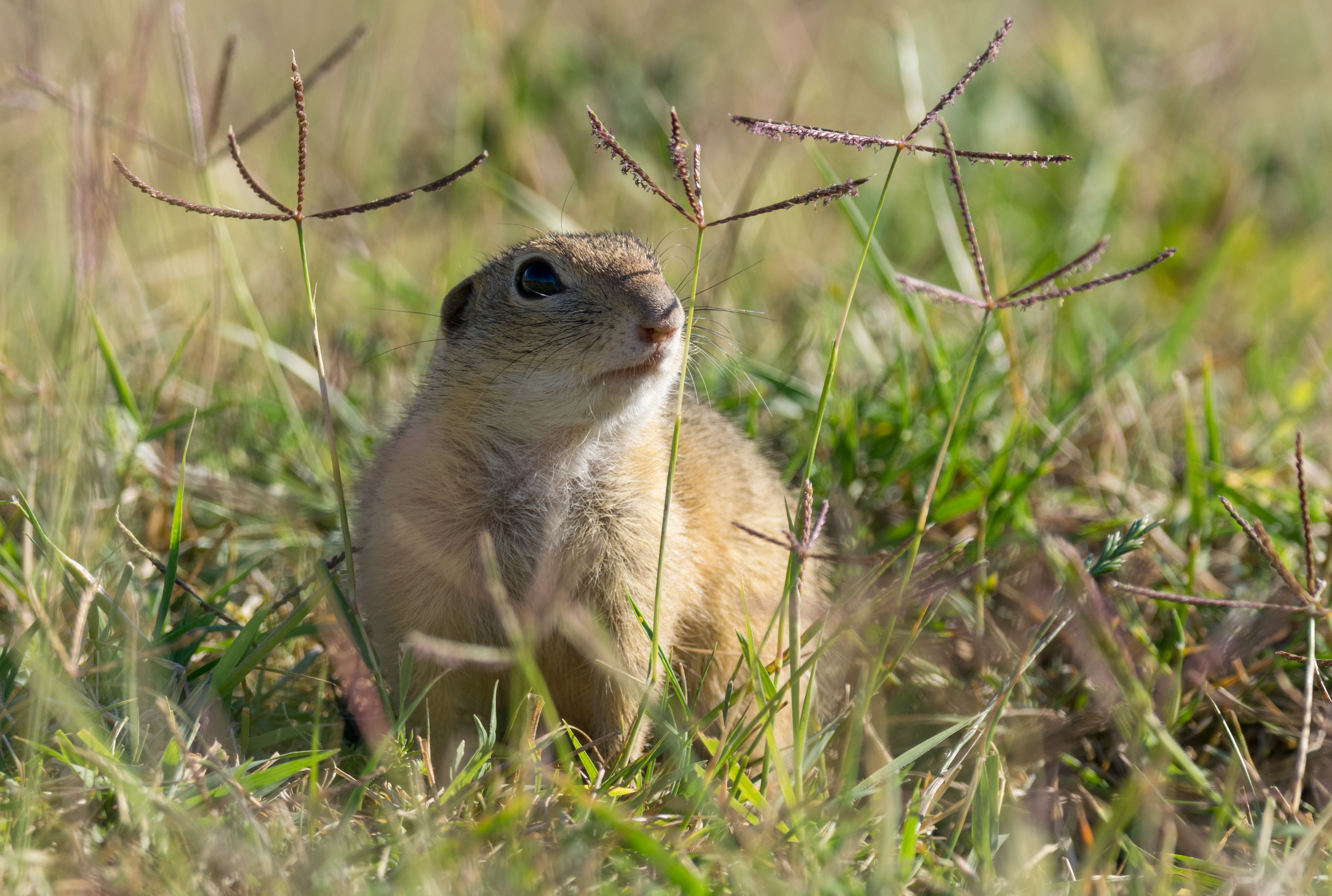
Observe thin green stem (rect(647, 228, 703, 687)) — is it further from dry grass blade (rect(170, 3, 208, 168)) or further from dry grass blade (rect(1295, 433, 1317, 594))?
dry grass blade (rect(170, 3, 208, 168))

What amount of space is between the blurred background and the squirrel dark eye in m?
0.64

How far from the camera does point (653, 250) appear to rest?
357 cm

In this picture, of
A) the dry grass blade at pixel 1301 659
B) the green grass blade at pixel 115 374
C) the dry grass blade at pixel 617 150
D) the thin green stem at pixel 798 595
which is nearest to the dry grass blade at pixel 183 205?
the dry grass blade at pixel 617 150

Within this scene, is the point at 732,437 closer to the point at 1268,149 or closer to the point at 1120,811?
the point at 1120,811

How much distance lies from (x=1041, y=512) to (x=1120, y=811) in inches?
75.6

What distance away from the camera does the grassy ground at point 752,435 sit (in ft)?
7.81

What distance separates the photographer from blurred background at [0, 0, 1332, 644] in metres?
4.03

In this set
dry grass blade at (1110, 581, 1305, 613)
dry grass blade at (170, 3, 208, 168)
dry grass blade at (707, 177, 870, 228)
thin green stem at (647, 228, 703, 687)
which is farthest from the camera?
dry grass blade at (170, 3, 208, 168)

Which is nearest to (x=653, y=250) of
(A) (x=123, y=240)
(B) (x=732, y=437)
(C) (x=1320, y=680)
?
(B) (x=732, y=437)

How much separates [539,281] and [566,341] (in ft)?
0.96

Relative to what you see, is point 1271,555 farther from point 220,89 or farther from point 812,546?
point 220,89

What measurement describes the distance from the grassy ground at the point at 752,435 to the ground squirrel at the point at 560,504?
9.3 inches

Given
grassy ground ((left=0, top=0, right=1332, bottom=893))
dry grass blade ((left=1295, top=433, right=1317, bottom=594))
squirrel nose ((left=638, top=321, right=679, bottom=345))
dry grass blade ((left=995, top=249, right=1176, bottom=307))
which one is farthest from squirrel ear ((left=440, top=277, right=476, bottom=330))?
dry grass blade ((left=1295, top=433, right=1317, bottom=594))

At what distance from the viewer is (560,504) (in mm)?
3008
